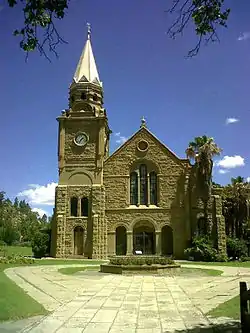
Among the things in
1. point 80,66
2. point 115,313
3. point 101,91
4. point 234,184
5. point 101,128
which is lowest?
point 115,313

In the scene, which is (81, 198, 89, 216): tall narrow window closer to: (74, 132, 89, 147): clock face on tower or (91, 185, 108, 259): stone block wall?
→ (91, 185, 108, 259): stone block wall

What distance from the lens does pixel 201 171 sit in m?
41.6

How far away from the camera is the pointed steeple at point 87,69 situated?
4816 cm

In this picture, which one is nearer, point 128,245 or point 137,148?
point 128,245

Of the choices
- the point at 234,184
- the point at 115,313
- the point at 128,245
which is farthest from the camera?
the point at 234,184

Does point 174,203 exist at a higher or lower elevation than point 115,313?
higher

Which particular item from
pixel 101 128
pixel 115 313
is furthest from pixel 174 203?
pixel 115 313

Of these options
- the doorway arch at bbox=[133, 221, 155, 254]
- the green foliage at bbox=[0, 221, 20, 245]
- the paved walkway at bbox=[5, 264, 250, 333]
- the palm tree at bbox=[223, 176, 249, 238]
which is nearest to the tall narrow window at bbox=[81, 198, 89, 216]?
the doorway arch at bbox=[133, 221, 155, 254]

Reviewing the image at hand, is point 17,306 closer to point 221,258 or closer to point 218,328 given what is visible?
point 218,328

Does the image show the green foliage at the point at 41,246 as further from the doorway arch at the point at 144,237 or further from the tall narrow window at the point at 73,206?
the doorway arch at the point at 144,237

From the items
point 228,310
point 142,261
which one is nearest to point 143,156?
point 142,261

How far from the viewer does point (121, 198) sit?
43000 mm

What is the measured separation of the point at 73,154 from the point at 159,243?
42.9ft

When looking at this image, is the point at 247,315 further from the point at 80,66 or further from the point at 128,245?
the point at 80,66
